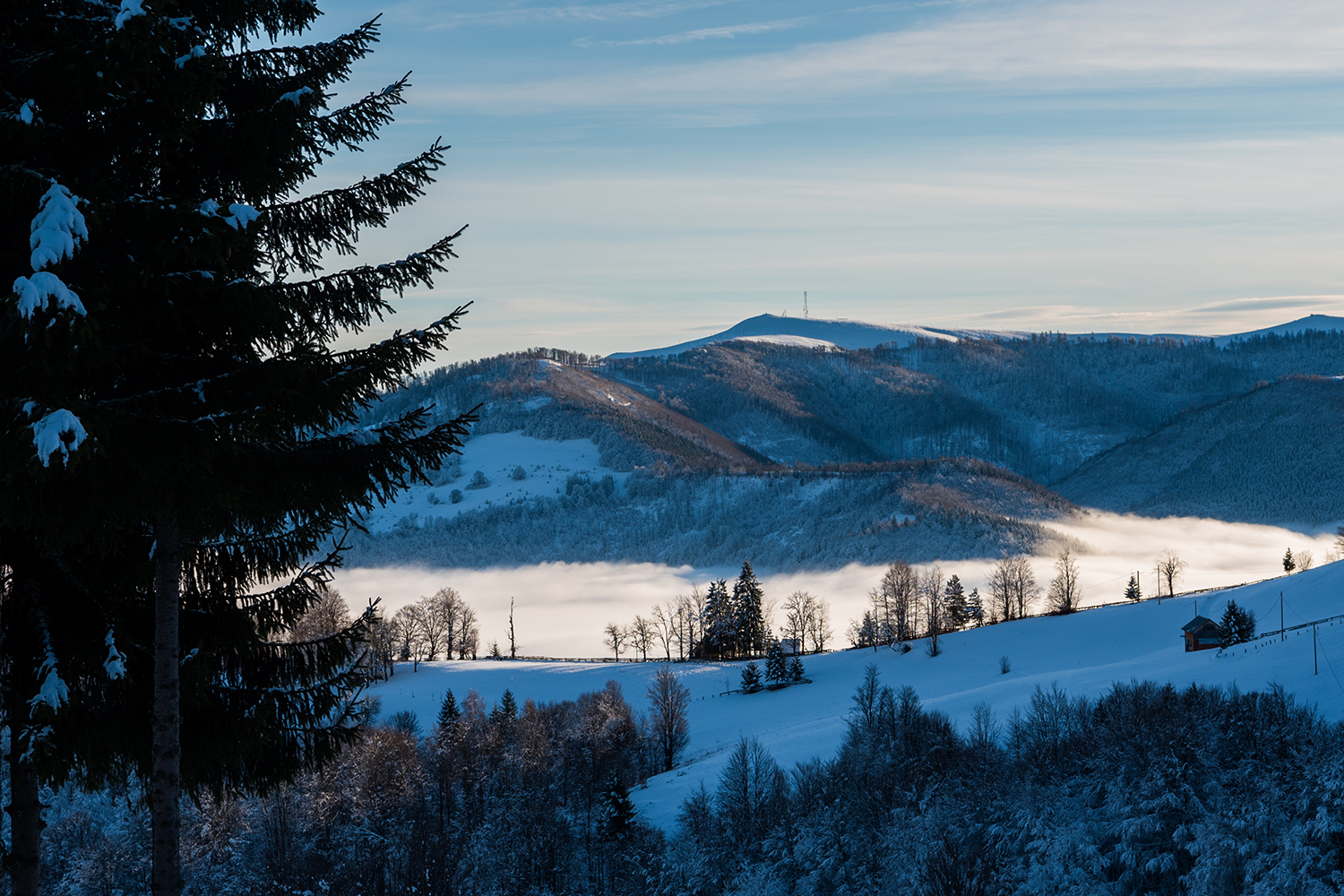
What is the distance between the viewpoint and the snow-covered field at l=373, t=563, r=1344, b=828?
56.6m

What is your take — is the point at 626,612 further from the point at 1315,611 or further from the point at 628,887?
the point at 628,887

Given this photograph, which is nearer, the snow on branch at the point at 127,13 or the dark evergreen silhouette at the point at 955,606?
the snow on branch at the point at 127,13

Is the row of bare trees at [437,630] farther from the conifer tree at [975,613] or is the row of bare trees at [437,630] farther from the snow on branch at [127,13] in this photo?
the snow on branch at [127,13]

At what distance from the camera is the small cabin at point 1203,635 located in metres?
73.1

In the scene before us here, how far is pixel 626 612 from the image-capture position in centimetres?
17650

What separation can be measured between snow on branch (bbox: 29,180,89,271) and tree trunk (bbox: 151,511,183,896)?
225 cm

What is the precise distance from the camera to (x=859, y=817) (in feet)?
140

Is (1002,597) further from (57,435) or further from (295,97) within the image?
(57,435)

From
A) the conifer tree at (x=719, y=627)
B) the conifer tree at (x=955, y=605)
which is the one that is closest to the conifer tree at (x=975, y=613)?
the conifer tree at (x=955, y=605)

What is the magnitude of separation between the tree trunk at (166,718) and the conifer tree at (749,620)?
95.2m

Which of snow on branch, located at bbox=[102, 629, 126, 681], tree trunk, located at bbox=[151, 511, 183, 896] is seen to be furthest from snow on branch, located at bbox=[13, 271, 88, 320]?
snow on branch, located at bbox=[102, 629, 126, 681]

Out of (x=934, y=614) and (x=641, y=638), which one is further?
(x=641, y=638)

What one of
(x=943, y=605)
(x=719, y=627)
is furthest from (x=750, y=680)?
(x=943, y=605)

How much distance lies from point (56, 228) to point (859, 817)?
4198cm
